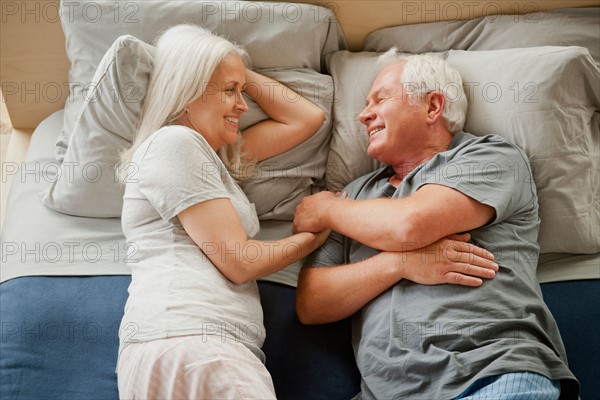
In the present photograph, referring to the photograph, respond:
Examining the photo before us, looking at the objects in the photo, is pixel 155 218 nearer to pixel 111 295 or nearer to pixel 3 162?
pixel 111 295

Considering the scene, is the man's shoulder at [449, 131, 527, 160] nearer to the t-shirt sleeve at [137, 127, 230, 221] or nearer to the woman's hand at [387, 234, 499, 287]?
the woman's hand at [387, 234, 499, 287]

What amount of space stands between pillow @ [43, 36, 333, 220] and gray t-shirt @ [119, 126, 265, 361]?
231mm

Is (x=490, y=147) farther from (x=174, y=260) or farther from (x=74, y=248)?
(x=74, y=248)

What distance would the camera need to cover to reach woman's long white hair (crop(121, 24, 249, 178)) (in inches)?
64.6

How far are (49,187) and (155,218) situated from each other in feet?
1.79

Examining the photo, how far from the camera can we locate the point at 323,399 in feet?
5.17

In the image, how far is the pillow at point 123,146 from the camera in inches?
67.8

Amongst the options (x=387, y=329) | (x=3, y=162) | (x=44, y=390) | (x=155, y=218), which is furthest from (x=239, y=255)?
(x=3, y=162)

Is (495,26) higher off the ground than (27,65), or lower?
higher

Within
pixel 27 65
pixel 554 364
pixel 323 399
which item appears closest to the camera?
pixel 554 364

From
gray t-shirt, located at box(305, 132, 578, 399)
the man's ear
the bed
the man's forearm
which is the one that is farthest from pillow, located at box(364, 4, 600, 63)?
the man's forearm

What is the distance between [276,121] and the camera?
1879 millimetres

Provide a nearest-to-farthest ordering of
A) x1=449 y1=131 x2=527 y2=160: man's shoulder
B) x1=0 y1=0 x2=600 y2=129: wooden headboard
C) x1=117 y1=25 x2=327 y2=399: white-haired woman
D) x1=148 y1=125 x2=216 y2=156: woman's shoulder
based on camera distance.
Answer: x1=117 y1=25 x2=327 y2=399: white-haired woman, x1=148 y1=125 x2=216 y2=156: woman's shoulder, x1=449 y1=131 x2=527 y2=160: man's shoulder, x1=0 y1=0 x2=600 y2=129: wooden headboard

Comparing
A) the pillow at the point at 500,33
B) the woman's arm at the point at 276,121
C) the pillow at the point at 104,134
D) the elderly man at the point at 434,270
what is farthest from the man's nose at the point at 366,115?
the pillow at the point at 104,134
